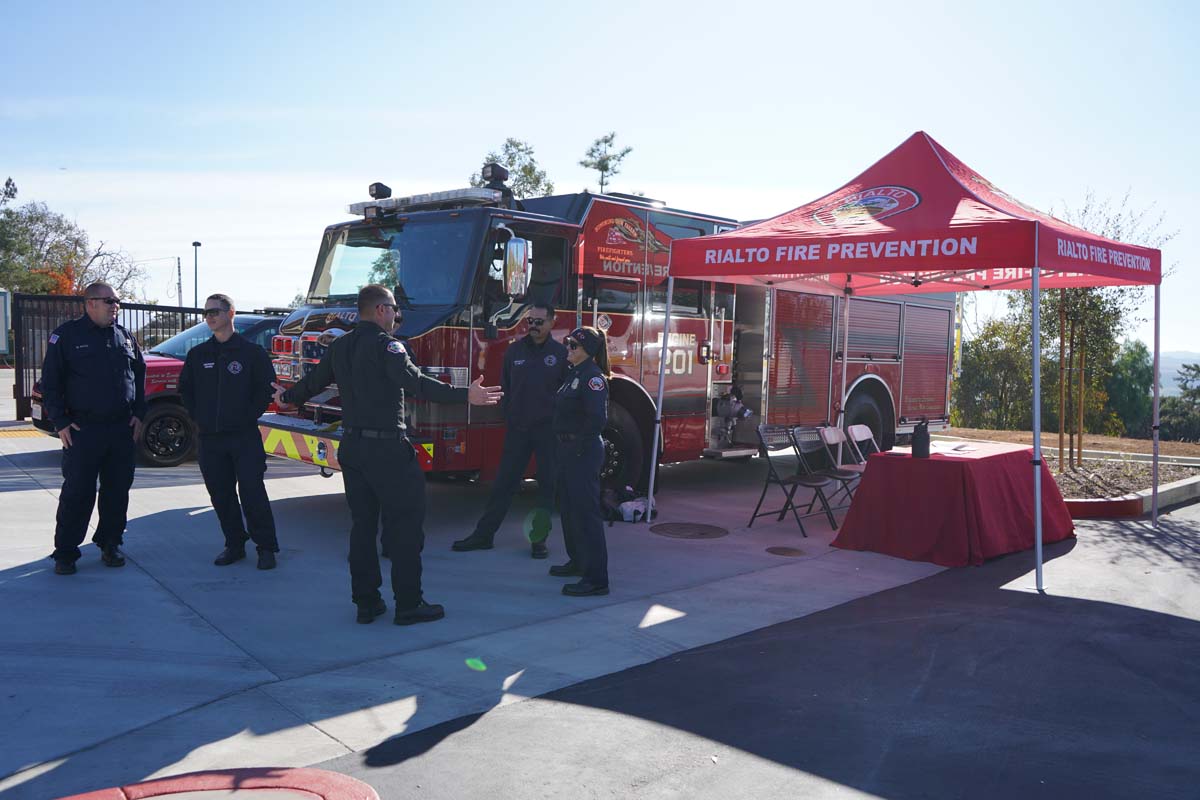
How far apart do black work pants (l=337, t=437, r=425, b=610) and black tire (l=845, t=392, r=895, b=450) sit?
6.99 metres

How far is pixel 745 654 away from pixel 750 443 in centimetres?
495

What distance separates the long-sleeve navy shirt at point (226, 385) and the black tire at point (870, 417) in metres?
6.95

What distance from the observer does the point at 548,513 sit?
7.04 meters

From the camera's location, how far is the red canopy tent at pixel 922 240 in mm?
6711

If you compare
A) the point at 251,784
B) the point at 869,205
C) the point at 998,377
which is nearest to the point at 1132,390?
the point at 998,377

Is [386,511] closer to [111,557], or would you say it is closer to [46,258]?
[111,557]

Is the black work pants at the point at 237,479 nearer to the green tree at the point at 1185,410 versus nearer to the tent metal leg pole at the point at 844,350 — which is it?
the tent metal leg pole at the point at 844,350

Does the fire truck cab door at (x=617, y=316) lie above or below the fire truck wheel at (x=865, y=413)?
above

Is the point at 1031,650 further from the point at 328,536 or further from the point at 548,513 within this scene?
the point at 328,536

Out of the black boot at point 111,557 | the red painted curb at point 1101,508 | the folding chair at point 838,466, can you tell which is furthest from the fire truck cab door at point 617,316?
the red painted curb at point 1101,508

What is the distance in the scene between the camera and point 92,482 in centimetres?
608

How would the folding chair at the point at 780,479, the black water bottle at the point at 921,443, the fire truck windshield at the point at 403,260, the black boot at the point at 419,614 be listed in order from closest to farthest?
the black boot at the point at 419,614, the black water bottle at the point at 921,443, the fire truck windshield at the point at 403,260, the folding chair at the point at 780,479

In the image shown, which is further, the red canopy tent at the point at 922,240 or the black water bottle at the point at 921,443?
the black water bottle at the point at 921,443

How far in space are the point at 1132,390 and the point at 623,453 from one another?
6100 cm
